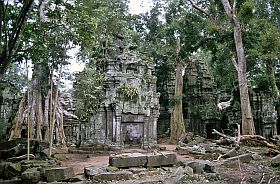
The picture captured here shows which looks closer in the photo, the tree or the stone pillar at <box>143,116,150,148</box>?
the stone pillar at <box>143,116,150,148</box>

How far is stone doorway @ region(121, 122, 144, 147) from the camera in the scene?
17797 millimetres

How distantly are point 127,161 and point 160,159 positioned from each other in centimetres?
Result: 118

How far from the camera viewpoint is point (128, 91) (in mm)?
17406

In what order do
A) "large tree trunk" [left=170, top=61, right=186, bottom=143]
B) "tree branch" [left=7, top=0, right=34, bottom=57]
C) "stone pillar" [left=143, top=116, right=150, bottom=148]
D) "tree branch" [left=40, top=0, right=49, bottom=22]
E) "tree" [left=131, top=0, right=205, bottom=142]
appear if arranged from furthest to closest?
1. "large tree trunk" [left=170, top=61, right=186, bottom=143]
2. "tree" [left=131, top=0, right=205, bottom=142]
3. "stone pillar" [left=143, top=116, right=150, bottom=148]
4. "tree branch" [left=40, top=0, right=49, bottom=22]
5. "tree branch" [left=7, top=0, right=34, bottom=57]

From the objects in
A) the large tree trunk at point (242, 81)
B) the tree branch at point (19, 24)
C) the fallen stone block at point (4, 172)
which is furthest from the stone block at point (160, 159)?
the large tree trunk at point (242, 81)

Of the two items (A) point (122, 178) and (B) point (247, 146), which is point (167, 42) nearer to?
(B) point (247, 146)

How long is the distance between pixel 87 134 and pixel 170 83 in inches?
423

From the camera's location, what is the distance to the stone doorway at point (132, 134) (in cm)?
1780

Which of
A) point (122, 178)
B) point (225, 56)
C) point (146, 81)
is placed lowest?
point (122, 178)

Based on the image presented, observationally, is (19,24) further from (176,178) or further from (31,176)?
(176,178)

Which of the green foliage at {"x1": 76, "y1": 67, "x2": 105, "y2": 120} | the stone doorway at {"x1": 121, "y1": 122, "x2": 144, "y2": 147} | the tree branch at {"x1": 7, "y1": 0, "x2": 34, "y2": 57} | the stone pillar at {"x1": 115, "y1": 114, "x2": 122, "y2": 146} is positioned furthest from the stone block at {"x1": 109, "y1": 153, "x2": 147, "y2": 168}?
the green foliage at {"x1": 76, "y1": 67, "x2": 105, "y2": 120}

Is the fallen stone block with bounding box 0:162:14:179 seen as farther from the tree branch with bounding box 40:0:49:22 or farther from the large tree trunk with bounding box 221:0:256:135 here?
the large tree trunk with bounding box 221:0:256:135

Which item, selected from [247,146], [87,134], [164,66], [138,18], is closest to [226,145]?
[247,146]

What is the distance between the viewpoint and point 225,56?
1995 centimetres
